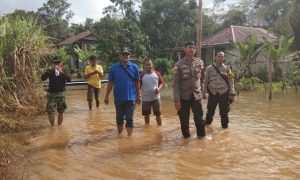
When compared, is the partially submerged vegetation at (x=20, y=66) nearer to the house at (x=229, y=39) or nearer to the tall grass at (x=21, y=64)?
the tall grass at (x=21, y=64)

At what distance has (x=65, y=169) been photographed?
584 cm

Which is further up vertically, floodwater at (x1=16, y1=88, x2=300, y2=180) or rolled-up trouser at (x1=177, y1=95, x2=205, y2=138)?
rolled-up trouser at (x1=177, y1=95, x2=205, y2=138)

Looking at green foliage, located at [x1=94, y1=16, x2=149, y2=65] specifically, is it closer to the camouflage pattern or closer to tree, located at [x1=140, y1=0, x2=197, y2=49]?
tree, located at [x1=140, y1=0, x2=197, y2=49]

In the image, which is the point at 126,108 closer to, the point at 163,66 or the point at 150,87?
the point at 150,87

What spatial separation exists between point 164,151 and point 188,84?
143 cm

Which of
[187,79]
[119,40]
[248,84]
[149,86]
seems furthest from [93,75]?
[119,40]

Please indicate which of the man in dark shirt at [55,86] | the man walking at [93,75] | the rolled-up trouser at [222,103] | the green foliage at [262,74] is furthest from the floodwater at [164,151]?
the green foliage at [262,74]

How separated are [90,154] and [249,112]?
6.65 meters

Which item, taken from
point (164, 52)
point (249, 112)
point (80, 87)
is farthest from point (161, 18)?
point (249, 112)

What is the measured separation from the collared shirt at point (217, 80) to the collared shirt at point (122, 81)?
1.85 meters

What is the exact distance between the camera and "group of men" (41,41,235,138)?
7578mm

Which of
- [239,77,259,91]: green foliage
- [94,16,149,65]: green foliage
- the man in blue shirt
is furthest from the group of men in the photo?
[94,16,149,65]: green foliage

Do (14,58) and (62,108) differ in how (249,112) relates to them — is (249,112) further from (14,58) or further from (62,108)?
(14,58)

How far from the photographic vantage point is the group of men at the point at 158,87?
298 inches
